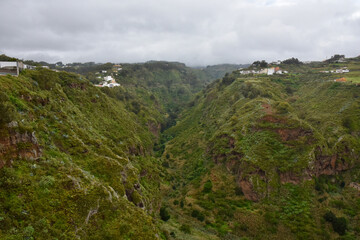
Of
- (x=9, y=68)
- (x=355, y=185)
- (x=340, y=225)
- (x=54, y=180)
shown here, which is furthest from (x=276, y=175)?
(x=9, y=68)

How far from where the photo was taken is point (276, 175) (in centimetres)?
4194

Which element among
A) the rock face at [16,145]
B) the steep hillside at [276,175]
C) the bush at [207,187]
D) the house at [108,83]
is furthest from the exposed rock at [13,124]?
the house at [108,83]

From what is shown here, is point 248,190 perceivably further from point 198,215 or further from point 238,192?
point 198,215

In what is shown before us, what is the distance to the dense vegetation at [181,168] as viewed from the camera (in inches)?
614

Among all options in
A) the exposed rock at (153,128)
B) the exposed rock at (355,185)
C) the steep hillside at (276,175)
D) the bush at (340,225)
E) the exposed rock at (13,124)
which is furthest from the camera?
the exposed rock at (153,128)

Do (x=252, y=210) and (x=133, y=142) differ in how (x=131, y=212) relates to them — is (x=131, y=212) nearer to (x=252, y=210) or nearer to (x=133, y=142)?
(x=133, y=142)

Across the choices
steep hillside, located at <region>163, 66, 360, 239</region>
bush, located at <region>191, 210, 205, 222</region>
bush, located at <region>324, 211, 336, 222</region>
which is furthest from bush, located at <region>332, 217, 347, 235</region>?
bush, located at <region>191, 210, 205, 222</region>

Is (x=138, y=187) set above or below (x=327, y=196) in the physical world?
above

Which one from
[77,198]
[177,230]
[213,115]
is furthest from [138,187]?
[213,115]

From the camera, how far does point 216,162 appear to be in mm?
52594

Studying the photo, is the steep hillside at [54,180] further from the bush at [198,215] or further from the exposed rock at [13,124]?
the bush at [198,215]

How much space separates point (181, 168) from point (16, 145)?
4721 centimetres

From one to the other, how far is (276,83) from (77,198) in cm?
8816

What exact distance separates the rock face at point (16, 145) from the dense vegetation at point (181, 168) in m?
0.08
